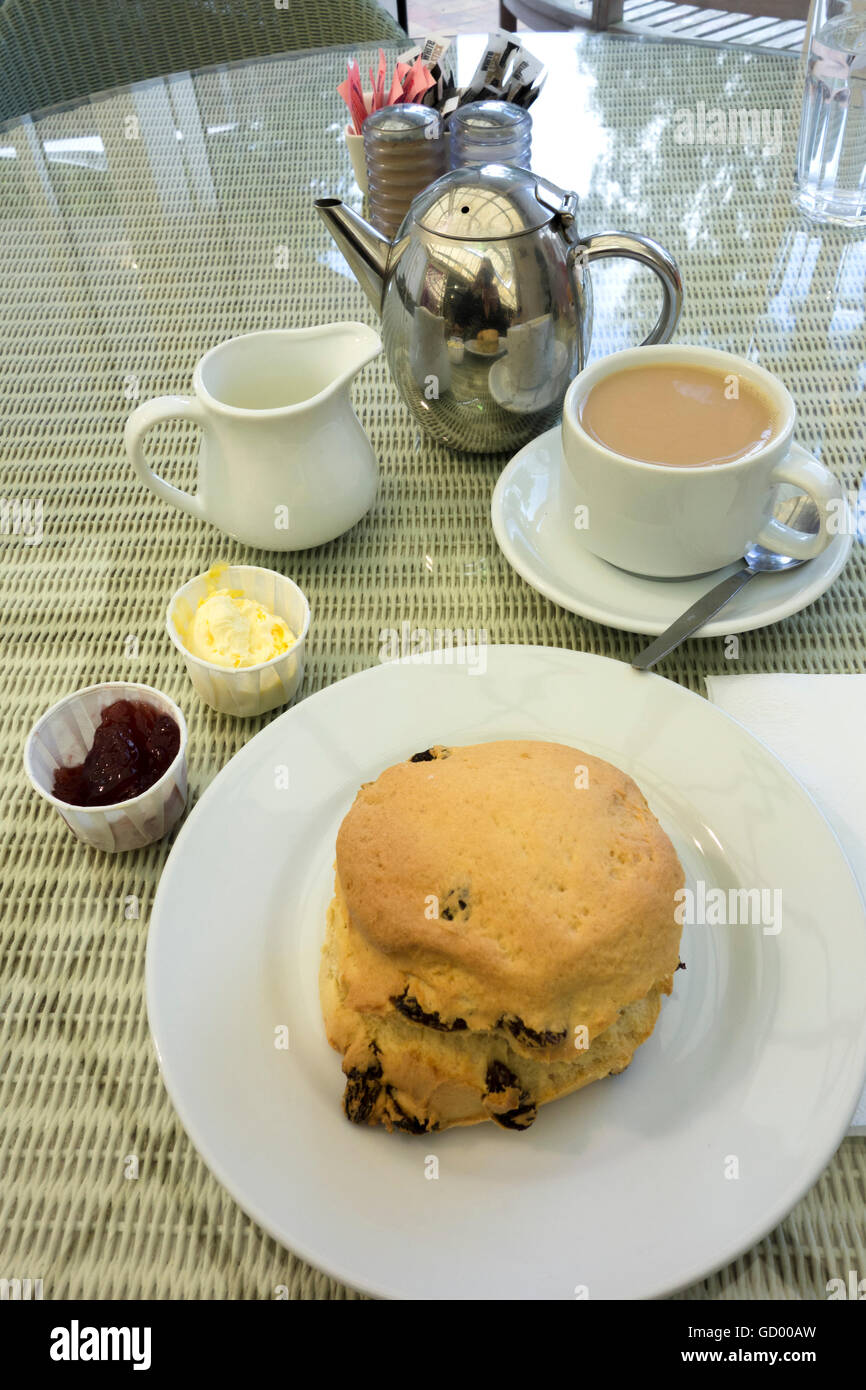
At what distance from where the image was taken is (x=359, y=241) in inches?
33.8

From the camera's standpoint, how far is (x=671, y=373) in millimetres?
788

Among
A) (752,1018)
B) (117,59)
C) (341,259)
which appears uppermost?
(117,59)

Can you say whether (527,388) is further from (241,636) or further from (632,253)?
(241,636)

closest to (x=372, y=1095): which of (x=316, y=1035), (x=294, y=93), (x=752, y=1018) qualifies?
(x=316, y=1035)

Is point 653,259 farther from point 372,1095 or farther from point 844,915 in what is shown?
point 372,1095

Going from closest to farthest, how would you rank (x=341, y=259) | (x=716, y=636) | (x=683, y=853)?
(x=683, y=853), (x=716, y=636), (x=341, y=259)

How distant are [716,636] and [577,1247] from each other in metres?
0.45

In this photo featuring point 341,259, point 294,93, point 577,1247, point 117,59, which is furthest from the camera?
point 117,59

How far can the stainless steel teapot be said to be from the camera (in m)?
0.77

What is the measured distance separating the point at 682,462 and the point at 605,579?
11 cm
